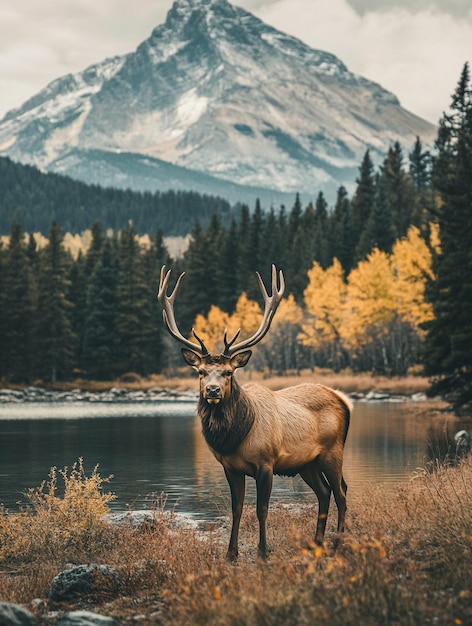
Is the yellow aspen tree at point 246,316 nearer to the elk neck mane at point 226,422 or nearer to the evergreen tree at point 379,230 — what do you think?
the evergreen tree at point 379,230

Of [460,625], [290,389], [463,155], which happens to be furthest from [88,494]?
[463,155]

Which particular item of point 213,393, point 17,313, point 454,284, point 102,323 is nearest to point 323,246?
point 102,323

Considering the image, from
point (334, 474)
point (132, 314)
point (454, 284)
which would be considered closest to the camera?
point (334, 474)

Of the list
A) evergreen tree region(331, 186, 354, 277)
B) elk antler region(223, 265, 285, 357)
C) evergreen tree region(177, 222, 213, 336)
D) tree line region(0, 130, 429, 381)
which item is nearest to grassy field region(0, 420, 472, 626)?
elk antler region(223, 265, 285, 357)

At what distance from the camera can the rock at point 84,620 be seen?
8.57 metres

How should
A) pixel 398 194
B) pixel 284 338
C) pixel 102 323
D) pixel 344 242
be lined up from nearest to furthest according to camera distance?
pixel 284 338 < pixel 102 323 < pixel 344 242 < pixel 398 194

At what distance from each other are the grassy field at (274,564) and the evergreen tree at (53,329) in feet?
252

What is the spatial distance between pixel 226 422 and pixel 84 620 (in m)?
3.60

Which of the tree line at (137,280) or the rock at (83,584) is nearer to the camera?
the rock at (83,584)

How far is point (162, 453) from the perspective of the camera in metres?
35.5

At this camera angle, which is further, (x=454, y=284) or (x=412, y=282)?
(x=412, y=282)

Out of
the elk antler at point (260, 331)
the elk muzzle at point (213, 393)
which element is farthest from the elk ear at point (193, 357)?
the elk muzzle at point (213, 393)

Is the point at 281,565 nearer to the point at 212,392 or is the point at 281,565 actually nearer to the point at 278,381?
the point at 212,392

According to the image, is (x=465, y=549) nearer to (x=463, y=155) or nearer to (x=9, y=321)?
(x=463, y=155)
